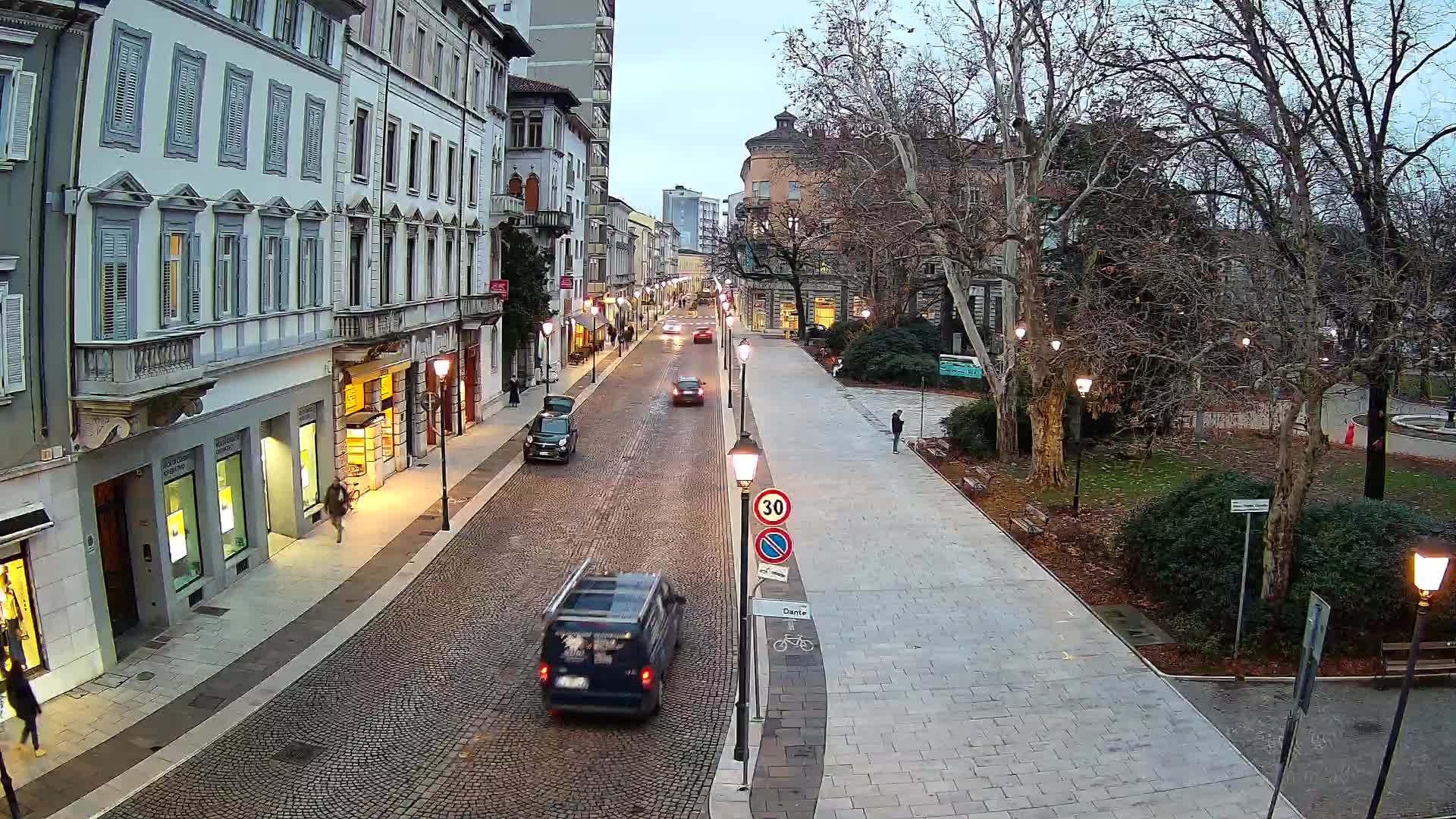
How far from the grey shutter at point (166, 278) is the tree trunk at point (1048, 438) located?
19898 mm

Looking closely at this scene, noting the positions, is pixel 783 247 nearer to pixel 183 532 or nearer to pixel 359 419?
pixel 359 419

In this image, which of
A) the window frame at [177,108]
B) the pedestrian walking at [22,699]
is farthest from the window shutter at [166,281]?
the pedestrian walking at [22,699]

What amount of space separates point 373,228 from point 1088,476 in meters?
19.9

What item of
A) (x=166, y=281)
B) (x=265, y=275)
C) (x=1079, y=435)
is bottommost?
(x=1079, y=435)

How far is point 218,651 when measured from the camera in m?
14.9

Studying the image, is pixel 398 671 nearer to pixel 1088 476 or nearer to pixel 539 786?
pixel 539 786

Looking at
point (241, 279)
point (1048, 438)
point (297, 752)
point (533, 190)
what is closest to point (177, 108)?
point (241, 279)

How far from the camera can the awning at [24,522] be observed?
40.5 feet

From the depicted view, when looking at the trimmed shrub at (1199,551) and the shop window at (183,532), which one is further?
the shop window at (183,532)

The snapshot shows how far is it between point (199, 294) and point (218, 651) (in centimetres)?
602

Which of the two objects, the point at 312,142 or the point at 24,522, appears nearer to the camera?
the point at 24,522

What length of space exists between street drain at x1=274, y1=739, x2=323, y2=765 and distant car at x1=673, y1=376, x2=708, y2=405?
31051 mm

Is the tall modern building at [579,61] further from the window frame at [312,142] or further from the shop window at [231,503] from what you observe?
the shop window at [231,503]

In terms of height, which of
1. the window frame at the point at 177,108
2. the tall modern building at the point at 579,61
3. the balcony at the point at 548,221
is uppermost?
the tall modern building at the point at 579,61
